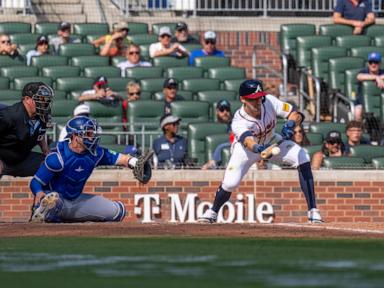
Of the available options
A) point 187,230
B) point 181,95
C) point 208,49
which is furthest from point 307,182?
point 208,49

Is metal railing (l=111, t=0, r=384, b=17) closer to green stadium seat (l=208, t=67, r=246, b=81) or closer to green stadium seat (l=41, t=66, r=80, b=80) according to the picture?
green stadium seat (l=208, t=67, r=246, b=81)

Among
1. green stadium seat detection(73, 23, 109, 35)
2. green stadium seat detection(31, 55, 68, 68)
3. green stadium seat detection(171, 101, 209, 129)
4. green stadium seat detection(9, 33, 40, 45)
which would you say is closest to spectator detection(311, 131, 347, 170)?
green stadium seat detection(171, 101, 209, 129)

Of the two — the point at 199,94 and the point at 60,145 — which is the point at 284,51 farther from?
the point at 60,145

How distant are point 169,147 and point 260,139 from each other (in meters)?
2.82

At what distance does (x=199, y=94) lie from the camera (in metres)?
18.1

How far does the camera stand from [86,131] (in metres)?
12.4

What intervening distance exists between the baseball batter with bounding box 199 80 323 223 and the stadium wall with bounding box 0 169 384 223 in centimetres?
242

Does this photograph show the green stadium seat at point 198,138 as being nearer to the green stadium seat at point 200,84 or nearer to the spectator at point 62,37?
the green stadium seat at point 200,84

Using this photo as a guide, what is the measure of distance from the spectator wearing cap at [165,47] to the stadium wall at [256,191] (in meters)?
3.60

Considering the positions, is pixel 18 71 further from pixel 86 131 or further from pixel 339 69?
pixel 86 131

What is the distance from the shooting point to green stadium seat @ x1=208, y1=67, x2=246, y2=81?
18891 mm

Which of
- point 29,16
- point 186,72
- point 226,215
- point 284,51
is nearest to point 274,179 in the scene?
point 226,215

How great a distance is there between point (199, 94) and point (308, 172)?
5.09 metres

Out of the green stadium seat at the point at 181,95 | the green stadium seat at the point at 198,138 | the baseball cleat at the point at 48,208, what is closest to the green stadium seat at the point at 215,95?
the green stadium seat at the point at 181,95
